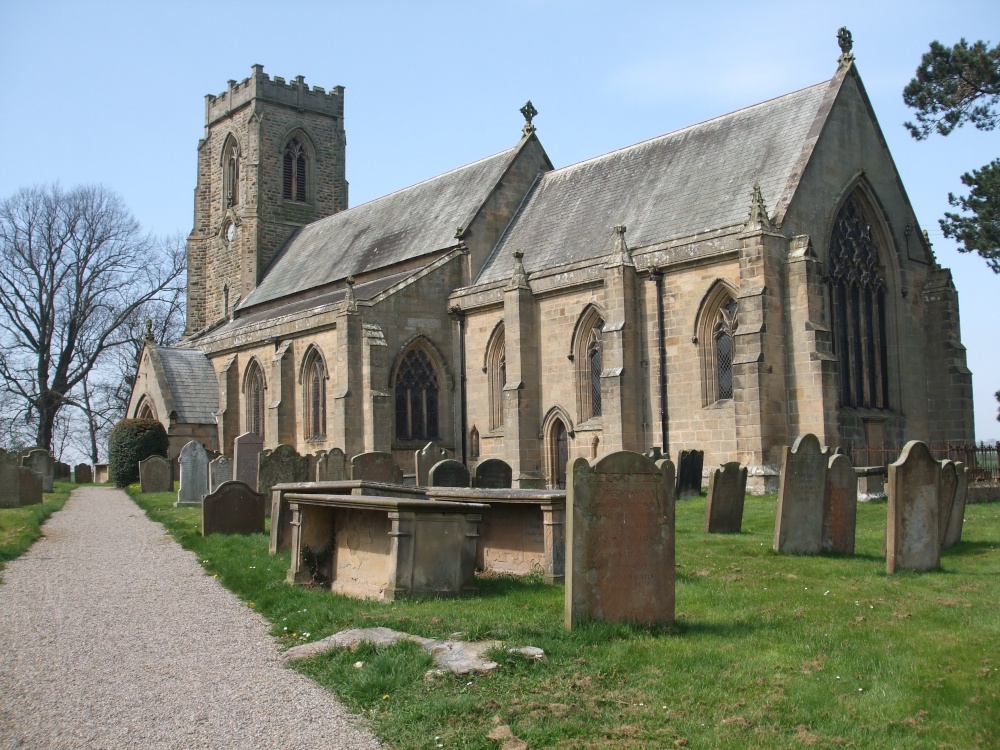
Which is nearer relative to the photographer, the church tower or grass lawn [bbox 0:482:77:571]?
grass lawn [bbox 0:482:77:571]

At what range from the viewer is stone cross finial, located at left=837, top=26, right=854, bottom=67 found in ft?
82.2

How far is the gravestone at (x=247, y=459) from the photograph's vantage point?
22.9 m

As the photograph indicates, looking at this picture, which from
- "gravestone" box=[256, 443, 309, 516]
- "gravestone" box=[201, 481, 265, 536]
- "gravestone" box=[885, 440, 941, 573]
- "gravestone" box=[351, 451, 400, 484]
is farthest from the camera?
"gravestone" box=[256, 443, 309, 516]

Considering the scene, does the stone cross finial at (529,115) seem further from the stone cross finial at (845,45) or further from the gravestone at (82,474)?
the gravestone at (82,474)

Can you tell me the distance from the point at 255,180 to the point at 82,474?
14784 mm

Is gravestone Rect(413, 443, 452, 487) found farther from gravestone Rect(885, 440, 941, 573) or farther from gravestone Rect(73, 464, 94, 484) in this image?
gravestone Rect(73, 464, 94, 484)

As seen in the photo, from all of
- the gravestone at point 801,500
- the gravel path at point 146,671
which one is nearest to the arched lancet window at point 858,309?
the gravestone at point 801,500

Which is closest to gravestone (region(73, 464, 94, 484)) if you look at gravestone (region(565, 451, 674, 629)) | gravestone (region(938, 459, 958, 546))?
gravestone (region(938, 459, 958, 546))

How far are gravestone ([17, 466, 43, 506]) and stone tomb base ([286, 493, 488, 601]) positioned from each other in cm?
1585

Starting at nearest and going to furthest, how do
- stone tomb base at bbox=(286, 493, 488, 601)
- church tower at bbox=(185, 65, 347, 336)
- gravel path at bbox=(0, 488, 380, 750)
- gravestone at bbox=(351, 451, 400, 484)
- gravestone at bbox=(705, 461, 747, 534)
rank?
gravel path at bbox=(0, 488, 380, 750) → stone tomb base at bbox=(286, 493, 488, 601) → gravestone at bbox=(705, 461, 747, 534) → gravestone at bbox=(351, 451, 400, 484) → church tower at bbox=(185, 65, 347, 336)

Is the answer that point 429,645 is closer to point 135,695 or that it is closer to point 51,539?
point 135,695

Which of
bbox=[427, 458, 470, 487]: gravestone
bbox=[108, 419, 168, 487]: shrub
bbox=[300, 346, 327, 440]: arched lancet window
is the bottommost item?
bbox=[427, 458, 470, 487]: gravestone

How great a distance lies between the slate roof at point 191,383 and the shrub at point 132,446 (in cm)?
169

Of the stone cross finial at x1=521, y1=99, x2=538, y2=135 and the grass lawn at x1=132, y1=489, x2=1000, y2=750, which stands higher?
the stone cross finial at x1=521, y1=99, x2=538, y2=135
